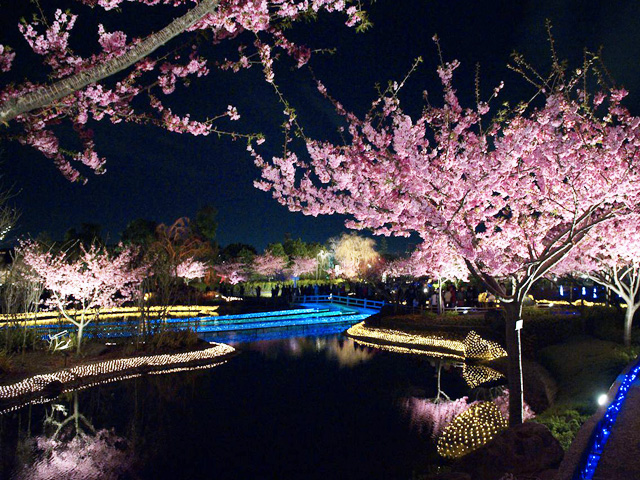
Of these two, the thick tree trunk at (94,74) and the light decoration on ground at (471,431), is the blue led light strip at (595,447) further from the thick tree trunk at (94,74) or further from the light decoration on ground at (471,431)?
the thick tree trunk at (94,74)

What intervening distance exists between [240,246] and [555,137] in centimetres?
5384

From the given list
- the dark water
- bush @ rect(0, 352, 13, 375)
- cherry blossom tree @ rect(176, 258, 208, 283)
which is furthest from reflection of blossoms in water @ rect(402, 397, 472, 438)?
Result: cherry blossom tree @ rect(176, 258, 208, 283)

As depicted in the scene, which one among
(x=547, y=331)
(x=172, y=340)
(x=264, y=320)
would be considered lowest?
(x=264, y=320)

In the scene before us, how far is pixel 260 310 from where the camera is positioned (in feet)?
106

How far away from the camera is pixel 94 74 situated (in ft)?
11.3

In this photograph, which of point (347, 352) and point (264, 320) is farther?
point (264, 320)

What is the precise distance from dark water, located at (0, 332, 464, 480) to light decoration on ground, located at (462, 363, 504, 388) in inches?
18.7

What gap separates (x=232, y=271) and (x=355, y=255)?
16026mm

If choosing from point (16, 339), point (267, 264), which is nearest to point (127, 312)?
point (16, 339)

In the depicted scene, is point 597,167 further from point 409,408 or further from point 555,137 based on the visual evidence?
point 409,408

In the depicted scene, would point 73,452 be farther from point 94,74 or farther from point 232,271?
point 232,271

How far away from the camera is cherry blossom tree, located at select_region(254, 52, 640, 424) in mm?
6898

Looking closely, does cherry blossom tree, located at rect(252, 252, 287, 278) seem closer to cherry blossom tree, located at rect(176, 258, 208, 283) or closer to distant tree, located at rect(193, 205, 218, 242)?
distant tree, located at rect(193, 205, 218, 242)

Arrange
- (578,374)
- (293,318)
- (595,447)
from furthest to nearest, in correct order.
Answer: (293,318) → (578,374) → (595,447)
